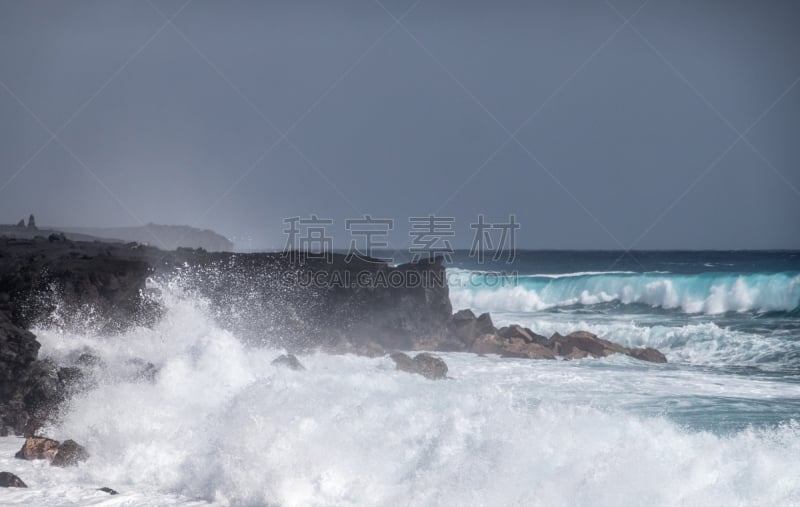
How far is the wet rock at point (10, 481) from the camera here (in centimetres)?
763

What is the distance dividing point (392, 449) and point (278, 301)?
11.4 metres

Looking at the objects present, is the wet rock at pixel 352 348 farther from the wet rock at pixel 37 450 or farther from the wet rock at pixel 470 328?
the wet rock at pixel 37 450

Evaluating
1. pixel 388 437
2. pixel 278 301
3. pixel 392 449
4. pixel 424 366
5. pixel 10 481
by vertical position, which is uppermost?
pixel 278 301

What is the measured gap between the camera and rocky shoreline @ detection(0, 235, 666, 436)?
14.4 metres

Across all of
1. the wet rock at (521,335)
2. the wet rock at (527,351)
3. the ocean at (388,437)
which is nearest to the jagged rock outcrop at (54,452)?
the ocean at (388,437)


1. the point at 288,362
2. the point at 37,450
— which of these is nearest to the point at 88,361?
the point at 37,450

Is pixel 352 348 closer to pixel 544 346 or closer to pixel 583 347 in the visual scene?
pixel 544 346

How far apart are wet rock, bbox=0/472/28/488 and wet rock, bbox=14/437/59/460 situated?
0.96 metres

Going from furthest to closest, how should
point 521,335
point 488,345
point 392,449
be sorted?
1. point 521,335
2. point 488,345
3. point 392,449

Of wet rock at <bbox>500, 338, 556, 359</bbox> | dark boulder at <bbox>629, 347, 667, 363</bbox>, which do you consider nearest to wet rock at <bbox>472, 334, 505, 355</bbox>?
wet rock at <bbox>500, 338, 556, 359</bbox>

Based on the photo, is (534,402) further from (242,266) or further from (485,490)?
(242,266)

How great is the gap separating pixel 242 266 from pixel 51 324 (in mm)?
6426

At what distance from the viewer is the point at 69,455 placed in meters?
8.57

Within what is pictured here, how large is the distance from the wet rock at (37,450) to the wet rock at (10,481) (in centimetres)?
96
